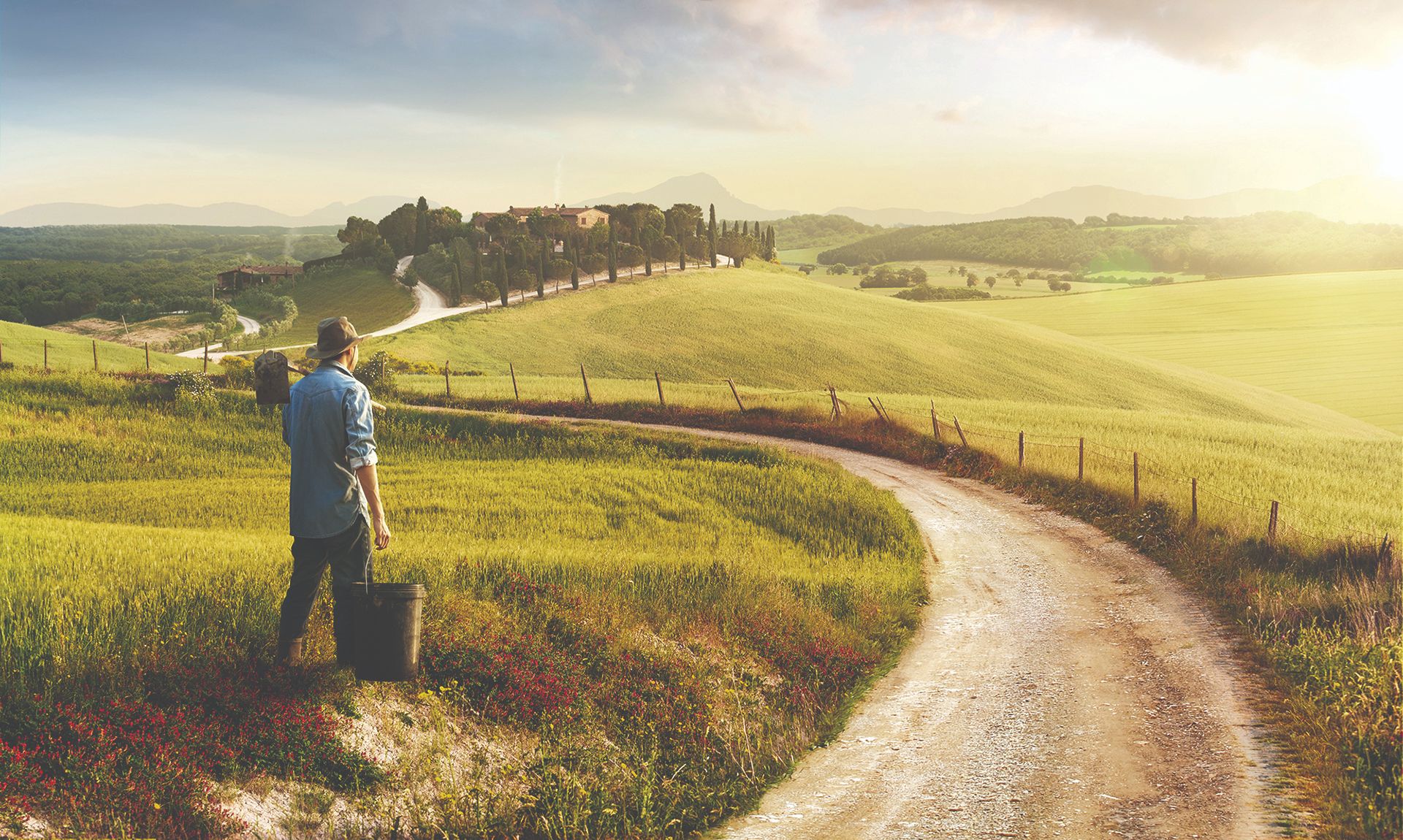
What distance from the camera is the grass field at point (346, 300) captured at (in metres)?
91.9

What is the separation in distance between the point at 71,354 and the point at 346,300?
181ft

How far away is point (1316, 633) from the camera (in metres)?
11.2

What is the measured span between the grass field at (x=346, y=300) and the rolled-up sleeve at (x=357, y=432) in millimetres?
83599

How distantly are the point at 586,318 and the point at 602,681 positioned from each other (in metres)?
81.3

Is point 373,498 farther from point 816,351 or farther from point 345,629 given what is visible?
point 816,351

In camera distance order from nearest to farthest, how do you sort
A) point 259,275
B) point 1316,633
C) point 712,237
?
point 1316,633
point 712,237
point 259,275

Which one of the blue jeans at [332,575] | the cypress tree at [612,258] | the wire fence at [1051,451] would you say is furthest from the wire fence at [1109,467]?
the cypress tree at [612,258]

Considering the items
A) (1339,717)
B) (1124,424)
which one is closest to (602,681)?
(1339,717)

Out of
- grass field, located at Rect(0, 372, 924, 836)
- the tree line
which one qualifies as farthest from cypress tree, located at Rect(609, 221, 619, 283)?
grass field, located at Rect(0, 372, 924, 836)

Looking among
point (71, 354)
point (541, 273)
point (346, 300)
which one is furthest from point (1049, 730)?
point (346, 300)

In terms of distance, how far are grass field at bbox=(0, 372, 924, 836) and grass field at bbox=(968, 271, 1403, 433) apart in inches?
3050

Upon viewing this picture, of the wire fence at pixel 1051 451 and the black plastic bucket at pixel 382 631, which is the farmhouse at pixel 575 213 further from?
the black plastic bucket at pixel 382 631

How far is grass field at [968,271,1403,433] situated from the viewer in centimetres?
8250

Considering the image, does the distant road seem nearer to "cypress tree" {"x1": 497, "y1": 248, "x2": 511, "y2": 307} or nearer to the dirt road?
"cypress tree" {"x1": 497, "y1": 248, "x2": 511, "y2": 307}
